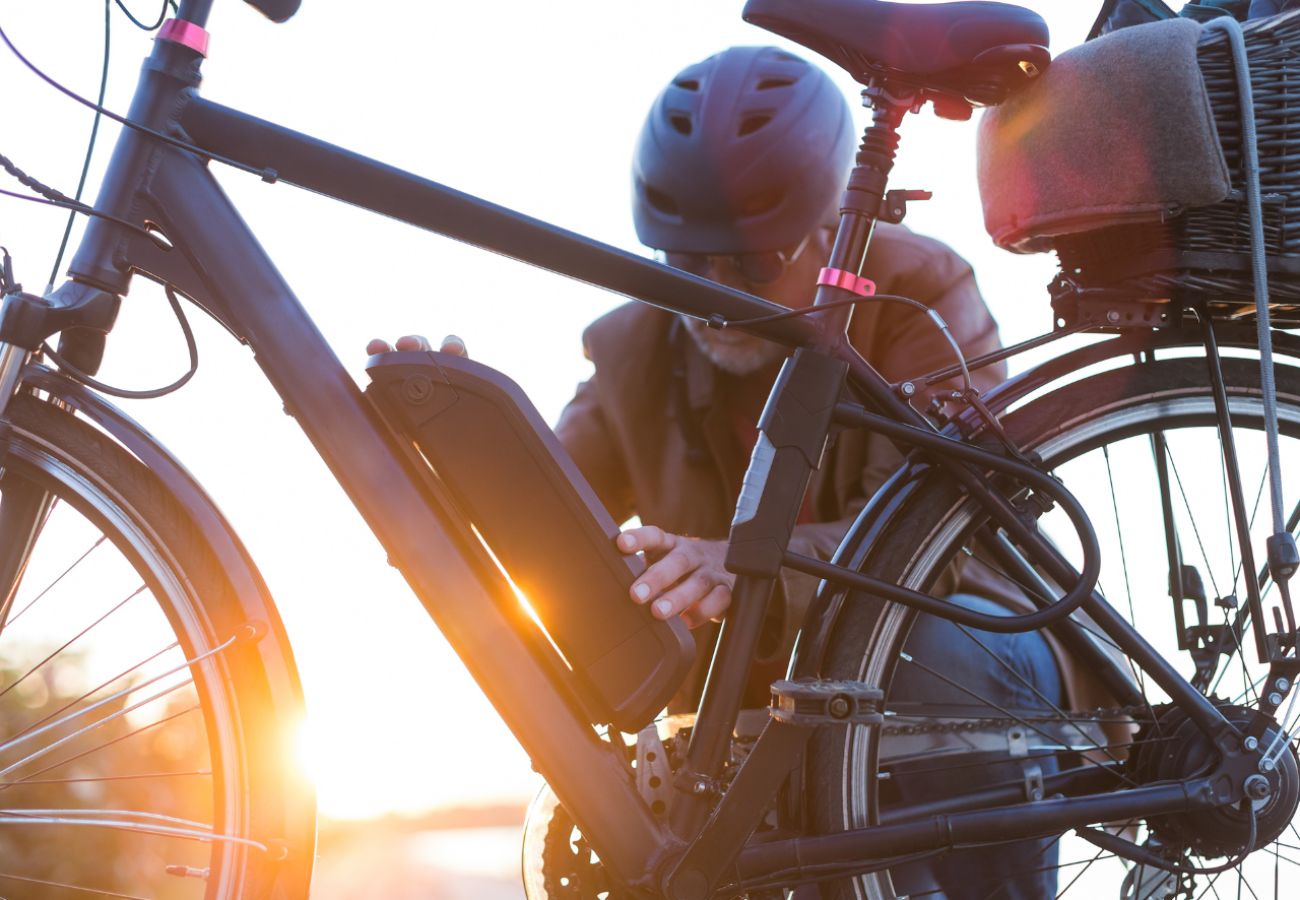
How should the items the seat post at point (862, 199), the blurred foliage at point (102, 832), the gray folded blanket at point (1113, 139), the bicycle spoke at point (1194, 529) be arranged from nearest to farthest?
the gray folded blanket at point (1113, 139) < the seat post at point (862, 199) < the bicycle spoke at point (1194, 529) < the blurred foliage at point (102, 832)

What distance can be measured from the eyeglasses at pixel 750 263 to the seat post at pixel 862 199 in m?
0.58

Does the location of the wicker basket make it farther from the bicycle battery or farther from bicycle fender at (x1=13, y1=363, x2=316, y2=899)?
bicycle fender at (x1=13, y1=363, x2=316, y2=899)

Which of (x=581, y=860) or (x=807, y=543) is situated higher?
(x=807, y=543)

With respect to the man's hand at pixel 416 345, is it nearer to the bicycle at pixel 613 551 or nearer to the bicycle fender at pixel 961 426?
the bicycle at pixel 613 551

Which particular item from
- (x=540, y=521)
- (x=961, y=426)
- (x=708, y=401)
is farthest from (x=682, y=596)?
(x=708, y=401)

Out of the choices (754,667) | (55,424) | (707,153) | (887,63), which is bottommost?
(754,667)

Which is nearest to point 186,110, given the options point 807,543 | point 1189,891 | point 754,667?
point 807,543

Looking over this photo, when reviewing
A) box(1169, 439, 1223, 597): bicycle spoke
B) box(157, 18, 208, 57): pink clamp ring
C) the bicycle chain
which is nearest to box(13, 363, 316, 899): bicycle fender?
box(157, 18, 208, 57): pink clamp ring

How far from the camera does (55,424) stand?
149 centimetres

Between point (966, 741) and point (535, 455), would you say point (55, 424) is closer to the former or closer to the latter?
point (535, 455)

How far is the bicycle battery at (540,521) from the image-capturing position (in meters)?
1.47

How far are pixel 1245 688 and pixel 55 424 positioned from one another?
1513mm

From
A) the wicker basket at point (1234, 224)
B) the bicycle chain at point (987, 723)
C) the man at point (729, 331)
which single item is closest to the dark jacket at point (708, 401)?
the man at point (729, 331)

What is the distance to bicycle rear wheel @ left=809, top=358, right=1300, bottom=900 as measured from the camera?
1.53 metres
